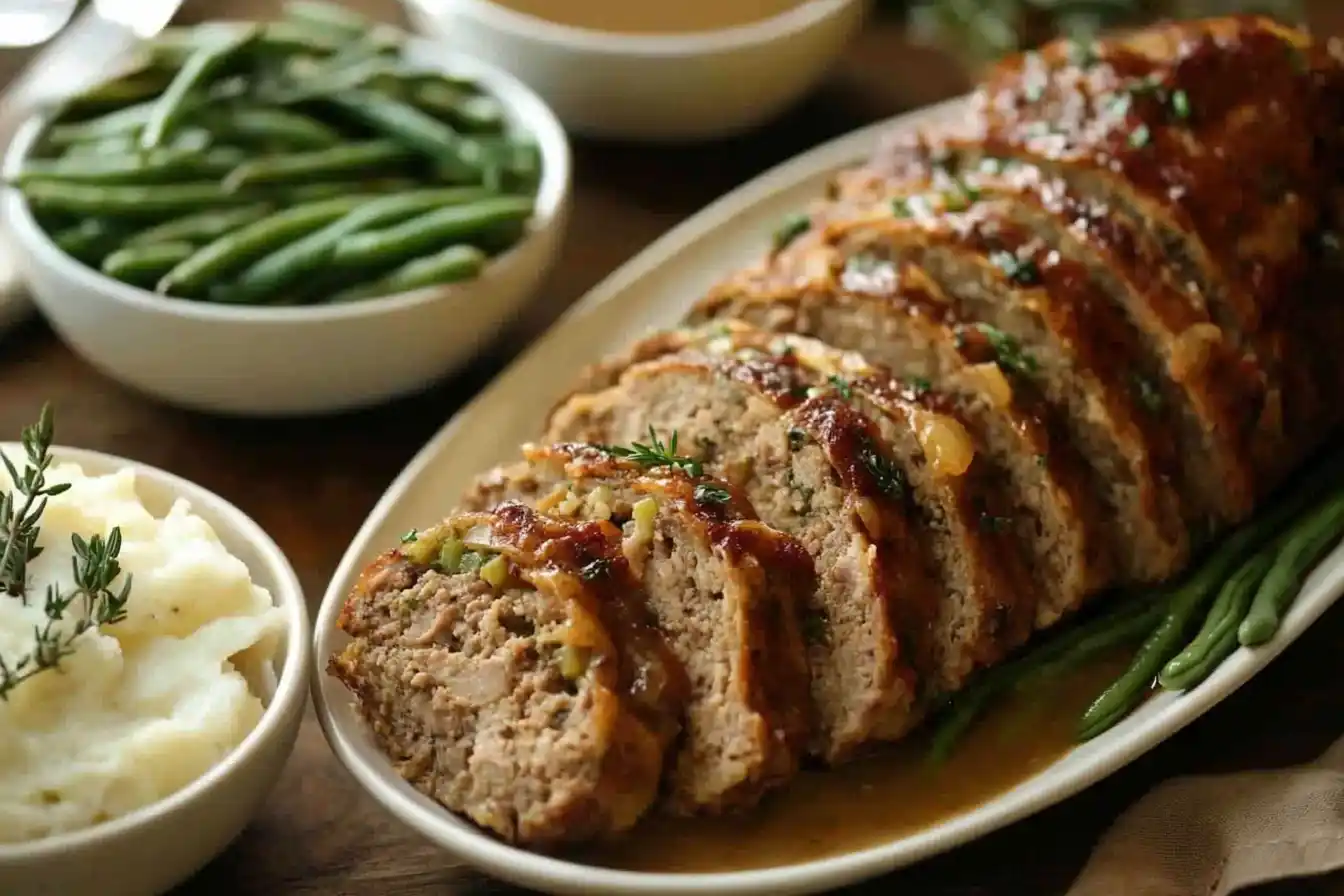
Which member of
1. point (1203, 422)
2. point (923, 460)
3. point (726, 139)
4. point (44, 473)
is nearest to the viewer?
point (44, 473)

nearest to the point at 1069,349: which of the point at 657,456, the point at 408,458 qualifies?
the point at 657,456

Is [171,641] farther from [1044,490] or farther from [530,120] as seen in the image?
[530,120]

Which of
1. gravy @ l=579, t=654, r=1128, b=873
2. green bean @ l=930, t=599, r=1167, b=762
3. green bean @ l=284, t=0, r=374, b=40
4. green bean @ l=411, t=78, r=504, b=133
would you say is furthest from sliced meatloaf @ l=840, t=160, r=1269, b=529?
green bean @ l=284, t=0, r=374, b=40

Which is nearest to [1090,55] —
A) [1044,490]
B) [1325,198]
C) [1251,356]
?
[1325,198]

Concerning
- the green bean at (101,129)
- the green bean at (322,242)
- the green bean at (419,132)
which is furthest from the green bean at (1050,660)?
the green bean at (101,129)

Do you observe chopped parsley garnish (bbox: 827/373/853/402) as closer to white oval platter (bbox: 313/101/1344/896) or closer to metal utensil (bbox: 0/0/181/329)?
white oval platter (bbox: 313/101/1344/896)

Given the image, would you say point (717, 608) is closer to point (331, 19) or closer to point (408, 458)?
point (408, 458)

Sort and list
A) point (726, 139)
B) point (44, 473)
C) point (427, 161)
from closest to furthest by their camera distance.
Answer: point (44, 473) → point (427, 161) → point (726, 139)
